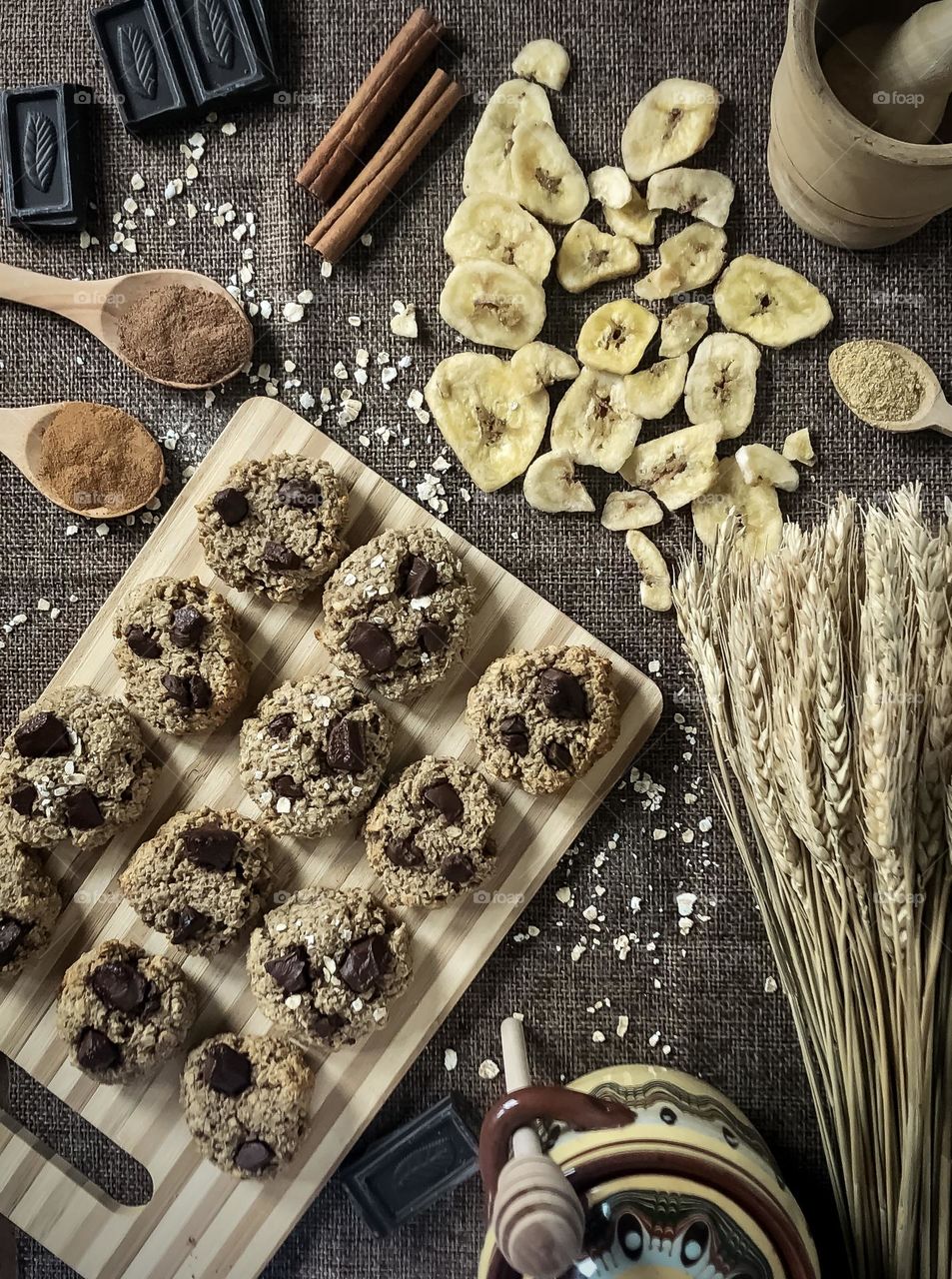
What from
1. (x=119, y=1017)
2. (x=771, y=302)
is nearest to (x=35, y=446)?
(x=119, y=1017)

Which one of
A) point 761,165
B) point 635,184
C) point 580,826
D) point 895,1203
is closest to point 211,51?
point 635,184

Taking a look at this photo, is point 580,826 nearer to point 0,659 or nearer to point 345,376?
point 345,376

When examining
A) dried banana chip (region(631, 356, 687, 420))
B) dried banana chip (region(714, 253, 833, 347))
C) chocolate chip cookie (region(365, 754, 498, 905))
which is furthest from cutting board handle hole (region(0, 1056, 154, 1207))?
dried banana chip (region(714, 253, 833, 347))

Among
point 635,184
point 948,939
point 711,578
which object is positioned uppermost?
point 635,184

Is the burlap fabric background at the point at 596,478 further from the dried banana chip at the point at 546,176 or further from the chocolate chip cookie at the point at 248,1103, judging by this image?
the chocolate chip cookie at the point at 248,1103

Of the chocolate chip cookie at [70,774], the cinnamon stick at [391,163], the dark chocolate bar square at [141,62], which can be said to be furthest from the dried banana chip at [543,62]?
the chocolate chip cookie at [70,774]

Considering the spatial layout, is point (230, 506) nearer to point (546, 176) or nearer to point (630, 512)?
point (630, 512)
